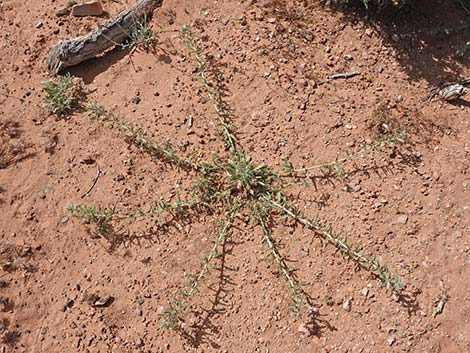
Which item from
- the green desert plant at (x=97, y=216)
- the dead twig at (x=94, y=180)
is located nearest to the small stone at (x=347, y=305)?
the green desert plant at (x=97, y=216)

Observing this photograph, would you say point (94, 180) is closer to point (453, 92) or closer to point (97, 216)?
point (97, 216)

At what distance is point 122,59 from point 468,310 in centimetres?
312

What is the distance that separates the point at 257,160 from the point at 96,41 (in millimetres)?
1653

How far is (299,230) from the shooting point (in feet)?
12.7

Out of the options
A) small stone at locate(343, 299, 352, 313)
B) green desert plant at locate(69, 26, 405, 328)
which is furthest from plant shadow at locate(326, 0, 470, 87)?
small stone at locate(343, 299, 352, 313)

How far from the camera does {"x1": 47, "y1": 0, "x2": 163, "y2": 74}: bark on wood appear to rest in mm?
4598

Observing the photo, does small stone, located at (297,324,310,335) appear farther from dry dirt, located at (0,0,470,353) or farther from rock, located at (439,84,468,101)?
rock, located at (439,84,468,101)

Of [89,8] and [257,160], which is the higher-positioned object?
[89,8]

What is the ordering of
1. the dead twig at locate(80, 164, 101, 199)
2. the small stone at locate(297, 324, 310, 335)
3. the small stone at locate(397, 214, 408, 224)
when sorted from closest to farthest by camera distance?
the small stone at locate(297, 324, 310, 335), the small stone at locate(397, 214, 408, 224), the dead twig at locate(80, 164, 101, 199)

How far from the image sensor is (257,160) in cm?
414

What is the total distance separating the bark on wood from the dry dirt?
0.38 ft

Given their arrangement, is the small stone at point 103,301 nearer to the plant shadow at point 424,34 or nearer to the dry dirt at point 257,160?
the dry dirt at point 257,160

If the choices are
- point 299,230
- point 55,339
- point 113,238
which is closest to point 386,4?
point 299,230

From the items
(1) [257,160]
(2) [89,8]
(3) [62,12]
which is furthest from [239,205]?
(3) [62,12]
